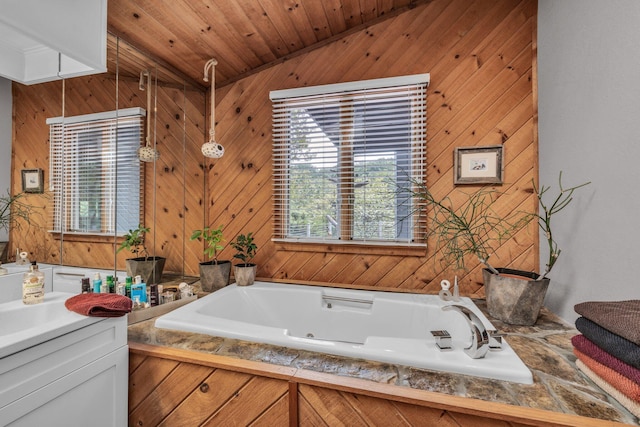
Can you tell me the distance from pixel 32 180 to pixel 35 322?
609mm

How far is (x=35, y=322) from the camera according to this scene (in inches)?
45.4

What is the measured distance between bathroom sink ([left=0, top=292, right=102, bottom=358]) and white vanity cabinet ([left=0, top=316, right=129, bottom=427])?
24 millimetres

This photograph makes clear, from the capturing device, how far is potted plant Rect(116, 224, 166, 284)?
179 cm

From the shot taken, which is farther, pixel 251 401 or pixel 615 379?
pixel 251 401

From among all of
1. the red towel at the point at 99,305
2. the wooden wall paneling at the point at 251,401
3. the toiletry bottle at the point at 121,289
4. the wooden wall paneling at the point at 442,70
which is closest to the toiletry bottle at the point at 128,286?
the toiletry bottle at the point at 121,289

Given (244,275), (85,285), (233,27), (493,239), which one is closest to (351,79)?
(233,27)

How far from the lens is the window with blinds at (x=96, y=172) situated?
4.49 ft

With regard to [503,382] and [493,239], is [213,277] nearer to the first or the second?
[503,382]

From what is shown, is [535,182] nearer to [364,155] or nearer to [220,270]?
[364,155]

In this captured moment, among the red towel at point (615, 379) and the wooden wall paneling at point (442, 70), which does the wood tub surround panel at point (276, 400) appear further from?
the wooden wall paneling at point (442, 70)

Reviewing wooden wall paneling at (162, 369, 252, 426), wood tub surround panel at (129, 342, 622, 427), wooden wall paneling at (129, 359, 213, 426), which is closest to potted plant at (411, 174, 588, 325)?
wood tub surround panel at (129, 342, 622, 427)

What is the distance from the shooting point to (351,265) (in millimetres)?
2109

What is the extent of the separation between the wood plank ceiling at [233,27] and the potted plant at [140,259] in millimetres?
1004

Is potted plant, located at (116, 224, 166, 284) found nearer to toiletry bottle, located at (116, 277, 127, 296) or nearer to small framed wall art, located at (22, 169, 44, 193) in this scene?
toiletry bottle, located at (116, 277, 127, 296)
